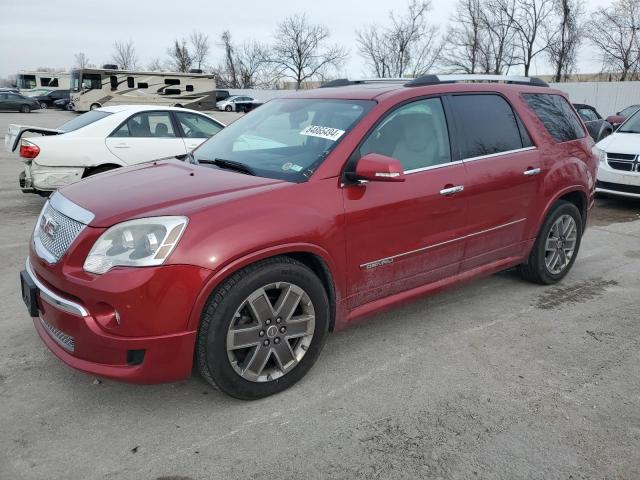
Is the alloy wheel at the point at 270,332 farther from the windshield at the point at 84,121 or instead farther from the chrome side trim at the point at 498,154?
the windshield at the point at 84,121

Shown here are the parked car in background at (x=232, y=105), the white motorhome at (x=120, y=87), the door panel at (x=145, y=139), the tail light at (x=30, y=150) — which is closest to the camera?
the tail light at (x=30, y=150)

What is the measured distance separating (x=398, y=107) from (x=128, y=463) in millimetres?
2640

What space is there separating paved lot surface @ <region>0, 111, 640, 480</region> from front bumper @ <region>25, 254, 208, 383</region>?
1.14 feet

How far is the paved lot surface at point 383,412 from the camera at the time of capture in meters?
2.52

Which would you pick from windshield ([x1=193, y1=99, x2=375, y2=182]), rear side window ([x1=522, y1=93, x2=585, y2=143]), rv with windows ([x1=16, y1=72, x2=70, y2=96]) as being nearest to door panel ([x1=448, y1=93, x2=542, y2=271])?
rear side window ([x1=522, y1=93, x2=585, y2=143])

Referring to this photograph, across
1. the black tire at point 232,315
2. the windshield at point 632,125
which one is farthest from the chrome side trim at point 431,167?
the windshield at point 632,125

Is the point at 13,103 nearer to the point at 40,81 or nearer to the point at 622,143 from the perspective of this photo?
the point at 40,81

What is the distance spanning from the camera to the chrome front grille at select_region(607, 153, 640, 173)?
8.14m

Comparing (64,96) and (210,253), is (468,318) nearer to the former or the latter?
(210,253)

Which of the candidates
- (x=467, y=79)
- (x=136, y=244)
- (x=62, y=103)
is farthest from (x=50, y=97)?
(x=136, y=244)

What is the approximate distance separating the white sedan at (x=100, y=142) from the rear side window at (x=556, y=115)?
5.10 meters

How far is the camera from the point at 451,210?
12.2ft

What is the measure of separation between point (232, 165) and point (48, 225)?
116 centimetres

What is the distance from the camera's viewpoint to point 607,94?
2984 centimetres
